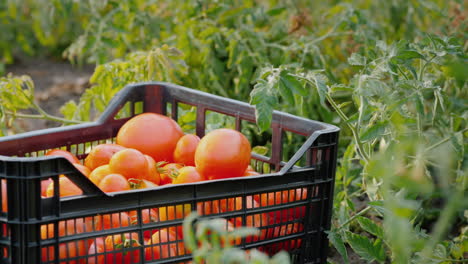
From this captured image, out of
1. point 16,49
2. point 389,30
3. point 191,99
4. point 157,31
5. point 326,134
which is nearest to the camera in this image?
point 326,134

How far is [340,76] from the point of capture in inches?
116

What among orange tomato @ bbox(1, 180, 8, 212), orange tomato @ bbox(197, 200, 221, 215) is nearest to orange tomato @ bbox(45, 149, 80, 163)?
orange tomato @ bbox(1, 180, 8, 212)

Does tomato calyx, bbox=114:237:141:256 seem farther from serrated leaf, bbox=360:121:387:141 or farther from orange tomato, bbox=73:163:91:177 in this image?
serrated leaf, bbox=360:121:387:141

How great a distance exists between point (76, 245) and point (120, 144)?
0.54m

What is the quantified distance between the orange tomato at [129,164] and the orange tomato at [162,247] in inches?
7.3

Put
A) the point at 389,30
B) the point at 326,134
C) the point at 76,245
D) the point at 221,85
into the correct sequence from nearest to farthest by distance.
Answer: the point at 76,245 → the point at 326,134 → the point at 221,85 → the point at 389,30

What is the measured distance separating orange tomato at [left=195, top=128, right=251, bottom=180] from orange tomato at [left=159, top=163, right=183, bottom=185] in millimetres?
83

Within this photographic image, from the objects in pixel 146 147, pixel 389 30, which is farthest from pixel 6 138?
pixel 389 30

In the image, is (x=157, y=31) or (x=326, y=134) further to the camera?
(x=157, y=31)

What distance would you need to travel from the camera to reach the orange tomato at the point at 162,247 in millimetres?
1406

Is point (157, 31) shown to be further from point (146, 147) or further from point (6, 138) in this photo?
point (6, 138)

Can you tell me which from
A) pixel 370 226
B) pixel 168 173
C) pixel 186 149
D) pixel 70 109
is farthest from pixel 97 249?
pixel 70 109

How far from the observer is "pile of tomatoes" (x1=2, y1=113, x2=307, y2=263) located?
136 centimetres

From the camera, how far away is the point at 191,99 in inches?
78.0
